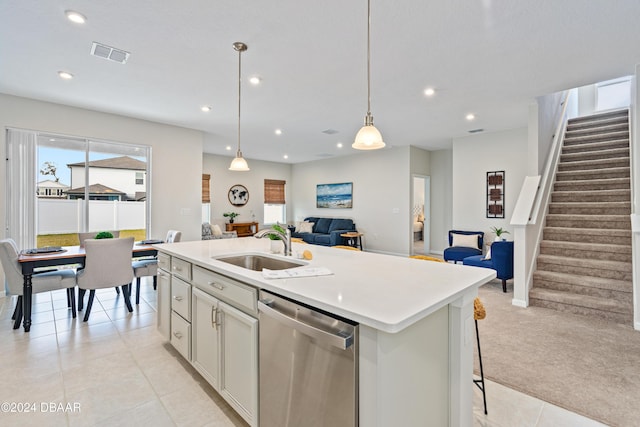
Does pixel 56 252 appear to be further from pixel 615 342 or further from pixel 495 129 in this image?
pixel 495 129

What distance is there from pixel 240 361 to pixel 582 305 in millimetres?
3941

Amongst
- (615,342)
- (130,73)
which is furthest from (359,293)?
(130,73)

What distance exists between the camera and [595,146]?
529 centimetres

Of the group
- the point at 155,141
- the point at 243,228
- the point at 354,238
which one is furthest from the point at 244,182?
the point at 155,141

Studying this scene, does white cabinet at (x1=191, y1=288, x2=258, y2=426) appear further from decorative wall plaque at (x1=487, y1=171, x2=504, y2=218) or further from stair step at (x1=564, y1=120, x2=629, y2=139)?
stair step at (x1=564, y1=120, x2=629, y2=139)

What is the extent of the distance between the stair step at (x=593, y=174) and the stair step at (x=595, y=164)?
17 centimetres

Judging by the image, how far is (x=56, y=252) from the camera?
3.31m

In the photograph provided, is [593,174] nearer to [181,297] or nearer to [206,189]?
[181,297]

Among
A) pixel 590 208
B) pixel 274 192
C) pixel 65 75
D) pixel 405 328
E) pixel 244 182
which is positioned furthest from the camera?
pixel 274 192

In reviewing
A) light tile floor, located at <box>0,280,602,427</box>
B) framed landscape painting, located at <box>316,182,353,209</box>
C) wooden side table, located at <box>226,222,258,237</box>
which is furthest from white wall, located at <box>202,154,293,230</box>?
light tile floor, located at <box>0,280,602,427</box>

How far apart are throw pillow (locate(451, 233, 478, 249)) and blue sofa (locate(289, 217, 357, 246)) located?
114 inches

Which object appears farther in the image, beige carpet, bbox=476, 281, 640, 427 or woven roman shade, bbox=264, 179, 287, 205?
woven roman shade, bbox=264, 179, 287, 205

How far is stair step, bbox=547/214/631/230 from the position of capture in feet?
13.2

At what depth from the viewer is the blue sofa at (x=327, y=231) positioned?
25.6 feet
